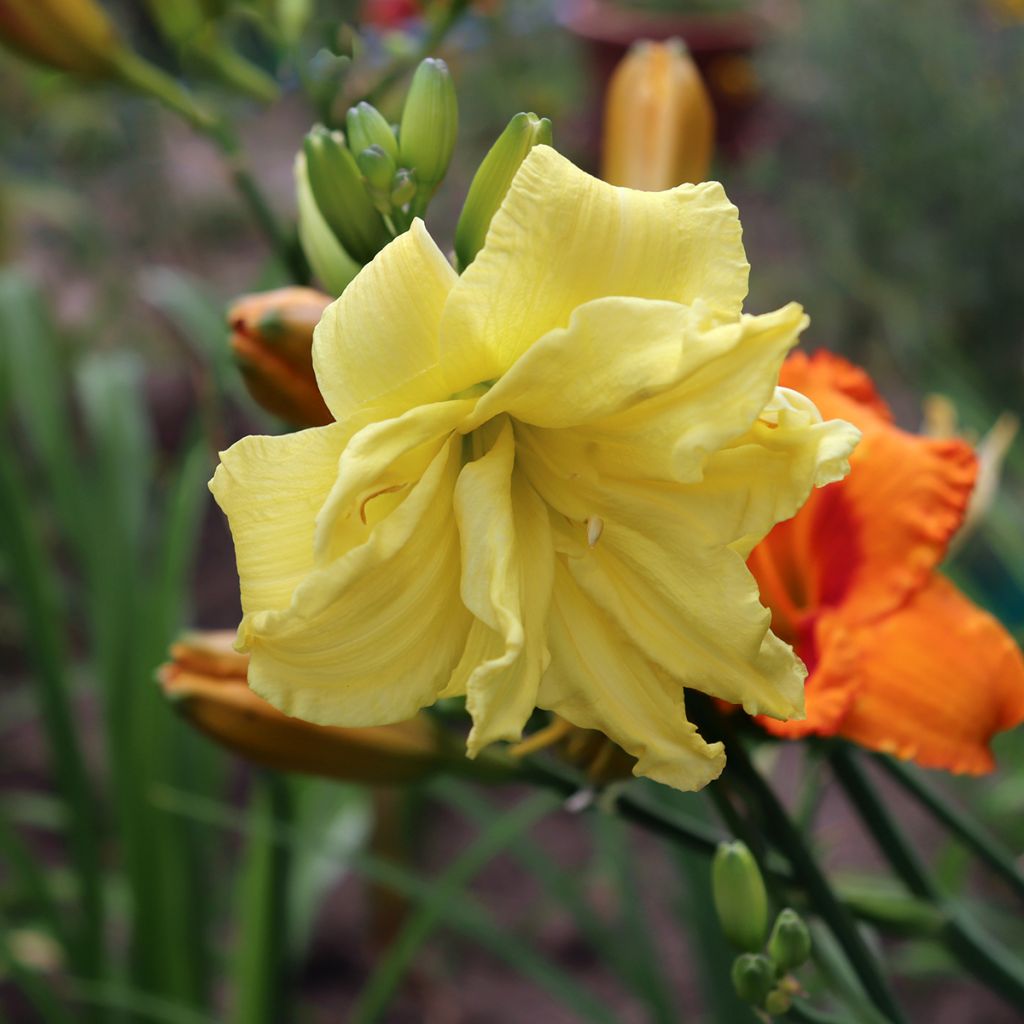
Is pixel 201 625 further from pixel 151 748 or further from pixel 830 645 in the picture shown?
pixel 830 645

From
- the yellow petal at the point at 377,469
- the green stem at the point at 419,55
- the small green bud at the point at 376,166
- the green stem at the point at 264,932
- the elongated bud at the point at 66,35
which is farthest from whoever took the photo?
the green stem at the point at 264,932

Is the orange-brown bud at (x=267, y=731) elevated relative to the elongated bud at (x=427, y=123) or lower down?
lower down

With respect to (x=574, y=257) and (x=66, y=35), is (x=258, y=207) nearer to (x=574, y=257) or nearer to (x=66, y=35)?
(x=66, y=35)

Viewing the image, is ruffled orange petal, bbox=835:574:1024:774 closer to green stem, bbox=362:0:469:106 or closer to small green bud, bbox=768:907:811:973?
small green bud, bbox=768:907:811:973

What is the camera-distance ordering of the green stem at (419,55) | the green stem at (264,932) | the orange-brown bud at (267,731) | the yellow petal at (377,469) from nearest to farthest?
1. the yellow petal at (377,469)
2. the orange-brown bud at (267,731)
3. the green stem at (419,55)
4. the green stem at (264,932)

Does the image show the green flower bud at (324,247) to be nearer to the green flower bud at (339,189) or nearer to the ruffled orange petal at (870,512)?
the green flower bud at (339,189)

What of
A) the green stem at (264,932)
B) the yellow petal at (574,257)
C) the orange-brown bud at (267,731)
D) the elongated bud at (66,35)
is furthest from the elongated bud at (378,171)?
the green stem at (264,932)
